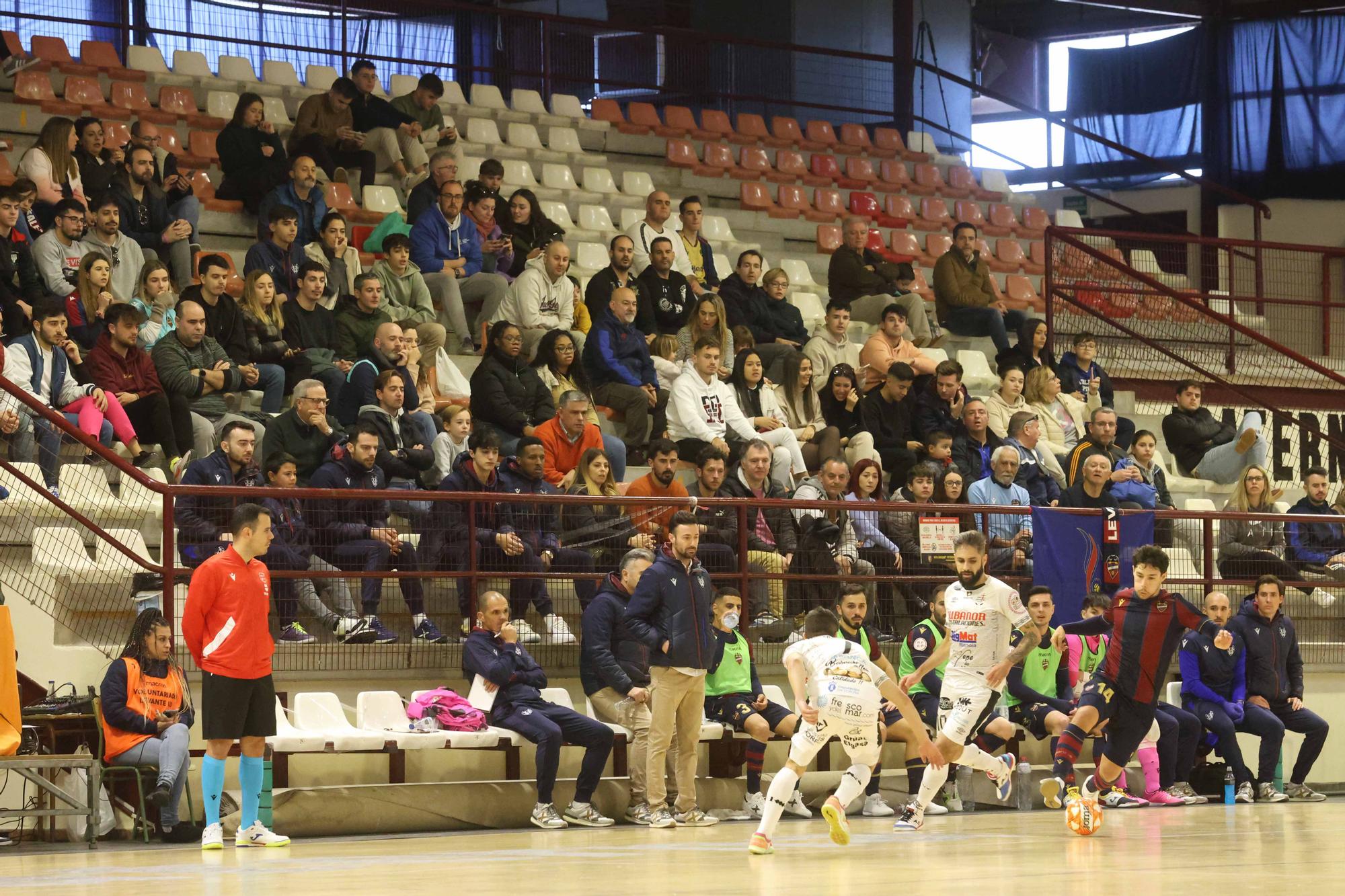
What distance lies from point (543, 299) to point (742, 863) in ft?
26.5

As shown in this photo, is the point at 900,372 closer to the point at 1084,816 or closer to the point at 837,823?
the point at 1084,816

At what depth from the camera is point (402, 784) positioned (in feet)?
38.7

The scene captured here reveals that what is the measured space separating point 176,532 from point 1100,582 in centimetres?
728

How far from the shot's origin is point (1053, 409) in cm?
1762

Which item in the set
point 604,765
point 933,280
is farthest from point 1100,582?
point 933,280

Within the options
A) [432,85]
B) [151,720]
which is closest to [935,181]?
[432,85]

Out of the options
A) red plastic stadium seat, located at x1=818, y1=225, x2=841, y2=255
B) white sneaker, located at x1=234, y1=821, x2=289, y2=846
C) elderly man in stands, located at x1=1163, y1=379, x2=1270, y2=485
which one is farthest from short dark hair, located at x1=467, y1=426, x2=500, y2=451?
red plastic stadium seat, located at x1=818, y1=225, x2=841, y2=255

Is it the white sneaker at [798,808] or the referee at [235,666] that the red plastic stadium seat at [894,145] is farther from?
the referee at [235,666]

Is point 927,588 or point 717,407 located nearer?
point 927,588

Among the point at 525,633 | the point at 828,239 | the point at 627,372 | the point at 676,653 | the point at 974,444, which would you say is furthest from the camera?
the point at 828,239

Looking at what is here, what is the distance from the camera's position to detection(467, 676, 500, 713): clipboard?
12.2 metres

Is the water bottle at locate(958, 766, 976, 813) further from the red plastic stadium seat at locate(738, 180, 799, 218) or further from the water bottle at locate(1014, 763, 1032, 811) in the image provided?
the red plastic stadium seat at locate(738, 180, 799, 218)

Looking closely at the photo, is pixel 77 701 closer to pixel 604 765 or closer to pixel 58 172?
pixel 604 765

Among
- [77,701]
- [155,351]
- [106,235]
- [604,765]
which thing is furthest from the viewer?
[106,235]
